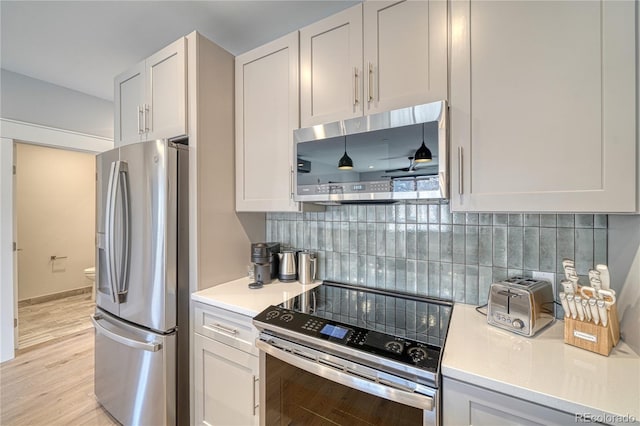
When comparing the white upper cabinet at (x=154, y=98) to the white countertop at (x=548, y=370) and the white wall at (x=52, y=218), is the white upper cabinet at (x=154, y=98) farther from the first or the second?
the white wall at (x=52, y=218)

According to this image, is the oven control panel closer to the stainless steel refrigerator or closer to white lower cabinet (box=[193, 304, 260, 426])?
white lower cabinet (box=[193, 304, 260, 426])

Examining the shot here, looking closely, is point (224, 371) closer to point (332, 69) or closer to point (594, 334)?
point (594, 334)

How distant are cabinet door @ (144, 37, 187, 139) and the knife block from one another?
2075 mm

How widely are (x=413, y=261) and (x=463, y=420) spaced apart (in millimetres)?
799

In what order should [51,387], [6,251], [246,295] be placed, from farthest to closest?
1. [6,251]
2. [51,387]
3. [246,295]

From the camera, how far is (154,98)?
1.79 metres

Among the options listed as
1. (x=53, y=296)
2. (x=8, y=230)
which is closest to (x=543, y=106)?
(x=8, y=230)

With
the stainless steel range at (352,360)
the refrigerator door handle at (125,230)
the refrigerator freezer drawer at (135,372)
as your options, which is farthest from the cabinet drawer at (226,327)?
the refrigerator door handle at (125,230)

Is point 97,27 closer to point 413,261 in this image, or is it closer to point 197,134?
point 197,134

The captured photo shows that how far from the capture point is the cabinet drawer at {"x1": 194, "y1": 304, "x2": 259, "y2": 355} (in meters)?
1.34

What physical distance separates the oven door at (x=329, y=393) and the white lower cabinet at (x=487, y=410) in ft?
0.18

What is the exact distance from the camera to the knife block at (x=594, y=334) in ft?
2.93

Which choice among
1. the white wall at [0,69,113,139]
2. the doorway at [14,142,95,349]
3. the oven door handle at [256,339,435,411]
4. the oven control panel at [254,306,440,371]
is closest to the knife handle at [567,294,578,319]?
the oven control panel at [254,306,440,371]

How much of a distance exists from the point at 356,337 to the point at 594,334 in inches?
31.9
